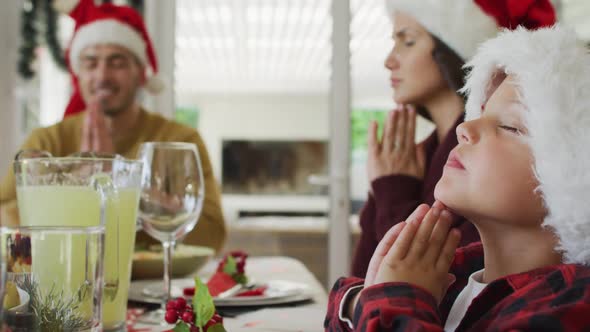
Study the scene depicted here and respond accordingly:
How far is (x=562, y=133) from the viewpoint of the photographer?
561 millimetres

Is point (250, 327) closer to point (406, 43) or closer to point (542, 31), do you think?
point (542, 31)

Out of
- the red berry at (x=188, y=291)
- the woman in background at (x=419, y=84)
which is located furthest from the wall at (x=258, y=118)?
the red berry at (x=188, y=291)

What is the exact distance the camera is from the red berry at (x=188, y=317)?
0.60 metres

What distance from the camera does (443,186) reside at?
60cm

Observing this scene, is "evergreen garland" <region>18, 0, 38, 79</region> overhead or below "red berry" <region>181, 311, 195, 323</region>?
overhead

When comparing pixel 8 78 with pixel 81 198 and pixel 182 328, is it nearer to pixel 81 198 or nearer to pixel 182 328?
pixel 81 198

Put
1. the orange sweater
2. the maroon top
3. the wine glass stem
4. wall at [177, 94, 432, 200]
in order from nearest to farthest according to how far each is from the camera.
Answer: the wine glass stem → the maroon top → the orange sweater → wall at [177, 94, 432, 200]

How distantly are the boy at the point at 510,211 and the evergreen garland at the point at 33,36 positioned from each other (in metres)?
2.38

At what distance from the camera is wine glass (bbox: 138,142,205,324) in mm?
845

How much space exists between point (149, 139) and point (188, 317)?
1.53 metres

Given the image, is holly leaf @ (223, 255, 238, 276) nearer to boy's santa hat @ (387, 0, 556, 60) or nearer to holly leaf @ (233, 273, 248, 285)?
holly leaf @ (233, 273, 248, 285)

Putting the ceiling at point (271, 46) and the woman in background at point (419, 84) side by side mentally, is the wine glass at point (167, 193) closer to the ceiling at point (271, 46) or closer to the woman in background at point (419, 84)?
the woman in background at point (419, 84)

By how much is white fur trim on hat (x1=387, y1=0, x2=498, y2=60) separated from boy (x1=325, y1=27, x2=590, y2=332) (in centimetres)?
75

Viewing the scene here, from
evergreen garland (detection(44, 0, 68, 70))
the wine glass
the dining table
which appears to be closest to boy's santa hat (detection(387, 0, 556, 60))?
the dining table
